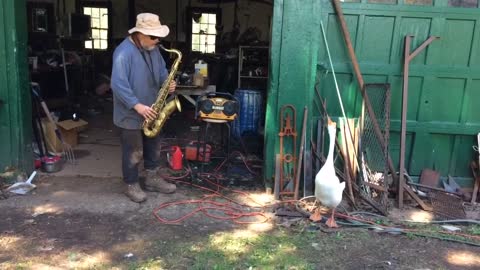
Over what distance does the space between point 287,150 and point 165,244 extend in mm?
1736

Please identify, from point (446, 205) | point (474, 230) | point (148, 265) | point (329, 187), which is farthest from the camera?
point (446, 205)

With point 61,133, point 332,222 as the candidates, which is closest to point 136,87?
point 332,222

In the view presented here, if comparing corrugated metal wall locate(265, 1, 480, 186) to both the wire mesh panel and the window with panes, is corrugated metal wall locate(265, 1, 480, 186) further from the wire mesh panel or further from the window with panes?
the window with panes

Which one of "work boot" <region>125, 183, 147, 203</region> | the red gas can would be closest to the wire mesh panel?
the red gas can

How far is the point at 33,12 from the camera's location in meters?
11.6

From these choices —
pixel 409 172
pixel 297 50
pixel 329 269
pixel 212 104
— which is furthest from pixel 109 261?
pixel 409 172

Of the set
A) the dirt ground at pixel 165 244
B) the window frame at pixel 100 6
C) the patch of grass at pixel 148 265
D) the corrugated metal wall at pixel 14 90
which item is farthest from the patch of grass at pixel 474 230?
the window frame at pixel 100 6

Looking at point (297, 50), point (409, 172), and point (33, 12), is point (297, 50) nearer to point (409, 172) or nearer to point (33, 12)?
point (409, 172)

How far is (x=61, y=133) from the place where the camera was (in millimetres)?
6496

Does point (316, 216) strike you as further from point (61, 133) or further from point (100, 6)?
point (100, 6)

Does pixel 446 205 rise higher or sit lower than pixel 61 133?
lower

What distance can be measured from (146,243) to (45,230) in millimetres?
954

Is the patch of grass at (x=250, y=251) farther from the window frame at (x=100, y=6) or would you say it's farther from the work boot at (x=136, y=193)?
the window frame at (x=100, y=6)

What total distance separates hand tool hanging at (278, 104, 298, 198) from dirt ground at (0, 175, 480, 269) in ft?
2.18
